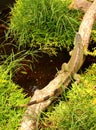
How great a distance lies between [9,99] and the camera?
4941mm

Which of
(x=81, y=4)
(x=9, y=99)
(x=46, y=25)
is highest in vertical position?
(x=81, y=4)

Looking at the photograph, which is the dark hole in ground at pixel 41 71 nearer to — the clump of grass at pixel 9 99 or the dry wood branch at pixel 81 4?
the clump of grass at pixel 9 99

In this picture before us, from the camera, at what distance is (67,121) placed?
14.0ft

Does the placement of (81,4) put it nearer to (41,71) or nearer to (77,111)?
(41,71)

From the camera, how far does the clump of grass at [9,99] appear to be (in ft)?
15.4

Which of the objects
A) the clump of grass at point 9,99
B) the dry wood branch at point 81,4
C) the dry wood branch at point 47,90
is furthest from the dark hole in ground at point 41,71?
the dry wood branch at point 81,4

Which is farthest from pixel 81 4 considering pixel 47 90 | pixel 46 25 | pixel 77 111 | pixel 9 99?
pixel 77 111

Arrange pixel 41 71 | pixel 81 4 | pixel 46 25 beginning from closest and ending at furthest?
pixel 41 71, pixel 46 25, pixel 81 4

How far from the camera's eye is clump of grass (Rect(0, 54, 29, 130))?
4.70 metres

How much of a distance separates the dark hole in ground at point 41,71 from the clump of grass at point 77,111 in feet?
2.03

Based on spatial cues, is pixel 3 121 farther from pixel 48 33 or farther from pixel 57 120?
pixel 48 33

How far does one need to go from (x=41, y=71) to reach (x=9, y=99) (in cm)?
98

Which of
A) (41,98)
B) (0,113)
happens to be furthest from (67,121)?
(0,113)

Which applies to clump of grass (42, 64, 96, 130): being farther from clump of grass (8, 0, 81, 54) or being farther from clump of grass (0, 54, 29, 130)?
clump of grass (8, 0, 81, 54)
